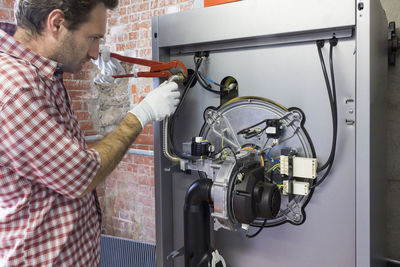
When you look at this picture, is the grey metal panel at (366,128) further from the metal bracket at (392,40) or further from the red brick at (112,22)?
the red brick at (112,22)

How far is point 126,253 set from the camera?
80.9 inches

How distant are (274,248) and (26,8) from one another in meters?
1.09

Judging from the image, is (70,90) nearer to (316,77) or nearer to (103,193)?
(103,193)

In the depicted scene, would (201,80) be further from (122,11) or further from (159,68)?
(122,11)

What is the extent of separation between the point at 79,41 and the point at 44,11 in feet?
0.39

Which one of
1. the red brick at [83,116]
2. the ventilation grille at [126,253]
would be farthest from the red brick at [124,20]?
the ventilation grille at [126,253]

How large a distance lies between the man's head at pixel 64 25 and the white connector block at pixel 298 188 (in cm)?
76

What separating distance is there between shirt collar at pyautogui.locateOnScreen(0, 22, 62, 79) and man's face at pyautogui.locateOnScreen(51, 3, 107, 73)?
38 mm

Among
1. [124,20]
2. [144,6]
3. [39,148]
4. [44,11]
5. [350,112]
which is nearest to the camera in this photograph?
[39,148]

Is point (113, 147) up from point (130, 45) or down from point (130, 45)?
down

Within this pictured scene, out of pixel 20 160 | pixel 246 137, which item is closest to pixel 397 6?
pixel 246 137

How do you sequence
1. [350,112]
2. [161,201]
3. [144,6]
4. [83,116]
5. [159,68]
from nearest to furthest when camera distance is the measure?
[350,112], [159,68], [161,201], [144,6], [83,116]

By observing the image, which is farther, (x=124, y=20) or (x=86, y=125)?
(x=86, y=125)

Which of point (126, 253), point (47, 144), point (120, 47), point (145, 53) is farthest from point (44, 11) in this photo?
point (126, 253)
